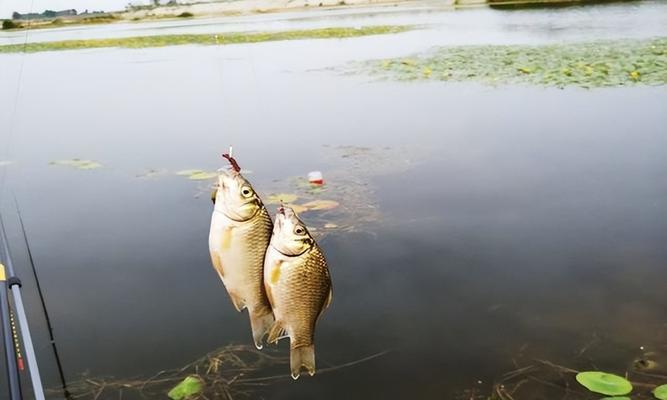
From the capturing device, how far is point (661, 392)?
3.57m

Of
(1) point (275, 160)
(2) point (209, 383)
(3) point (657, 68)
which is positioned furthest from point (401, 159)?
(3) point (657, 68)

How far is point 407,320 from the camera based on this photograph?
185 inches

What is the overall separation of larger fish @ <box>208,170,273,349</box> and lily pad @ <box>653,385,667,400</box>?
2.80 metres

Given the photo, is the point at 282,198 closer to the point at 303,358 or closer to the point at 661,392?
the point at 661,392

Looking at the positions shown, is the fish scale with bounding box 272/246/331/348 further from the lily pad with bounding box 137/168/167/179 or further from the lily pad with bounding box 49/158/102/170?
the lily pad with bounding box 49/158/102/170

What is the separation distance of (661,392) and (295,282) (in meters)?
2.83

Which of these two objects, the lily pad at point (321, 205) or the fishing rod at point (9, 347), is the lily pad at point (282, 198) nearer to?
the lily pad at point (321, 205)

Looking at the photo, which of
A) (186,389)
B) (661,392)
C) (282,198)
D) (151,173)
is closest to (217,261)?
(186,389)

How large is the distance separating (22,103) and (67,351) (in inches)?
579

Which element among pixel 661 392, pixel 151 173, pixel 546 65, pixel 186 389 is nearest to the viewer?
pixel 661 392

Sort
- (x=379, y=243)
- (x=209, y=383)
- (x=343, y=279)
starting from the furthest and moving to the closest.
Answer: (x=379, y=243) → (x=343, y=279) → (x=209, y=383)

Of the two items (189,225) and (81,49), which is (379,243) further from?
(81,49)

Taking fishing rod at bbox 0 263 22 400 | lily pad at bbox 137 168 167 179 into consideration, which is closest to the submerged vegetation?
fishing rod at bbox 0 263 22 400

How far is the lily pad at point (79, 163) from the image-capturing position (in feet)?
31.3
